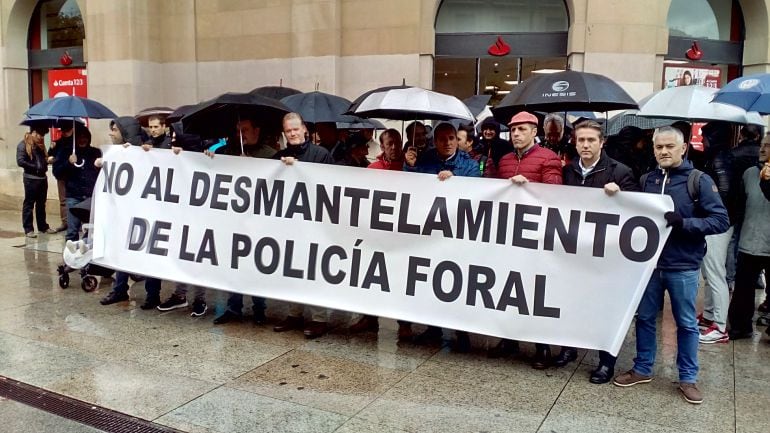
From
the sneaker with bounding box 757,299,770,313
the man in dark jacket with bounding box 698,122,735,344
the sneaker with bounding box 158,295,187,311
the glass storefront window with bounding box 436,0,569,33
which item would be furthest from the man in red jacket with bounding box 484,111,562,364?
the glass storefront window with bounding box 436,0,569,33

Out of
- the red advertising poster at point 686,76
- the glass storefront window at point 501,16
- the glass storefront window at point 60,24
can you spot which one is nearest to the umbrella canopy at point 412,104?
the glass storefront window at point 501,16

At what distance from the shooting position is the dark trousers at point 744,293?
5926 mm

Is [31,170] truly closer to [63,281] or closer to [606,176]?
[63,281]

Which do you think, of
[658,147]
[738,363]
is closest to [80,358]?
[658,147]

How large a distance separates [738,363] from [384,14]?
27.6 feet

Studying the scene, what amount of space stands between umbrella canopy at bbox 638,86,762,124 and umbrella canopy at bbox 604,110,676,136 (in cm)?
81

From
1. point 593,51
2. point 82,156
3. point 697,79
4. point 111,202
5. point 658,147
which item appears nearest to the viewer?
point 658,147

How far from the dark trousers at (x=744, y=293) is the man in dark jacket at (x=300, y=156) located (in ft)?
12.6

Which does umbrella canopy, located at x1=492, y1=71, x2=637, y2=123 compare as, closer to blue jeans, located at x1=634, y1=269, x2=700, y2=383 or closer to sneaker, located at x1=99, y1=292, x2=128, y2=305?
blue jeans, located at x1=634, y1=269, x2=700, y2=383

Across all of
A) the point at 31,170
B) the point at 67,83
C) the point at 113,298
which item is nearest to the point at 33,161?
the point at 31,170

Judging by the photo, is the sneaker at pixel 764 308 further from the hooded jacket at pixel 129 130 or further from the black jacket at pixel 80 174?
the black jacket at pixel 80 174

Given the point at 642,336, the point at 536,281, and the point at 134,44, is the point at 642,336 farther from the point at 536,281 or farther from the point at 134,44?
the point at 134,44

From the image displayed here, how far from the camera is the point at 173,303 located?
6.65 metres

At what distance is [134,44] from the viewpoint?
13.4m
